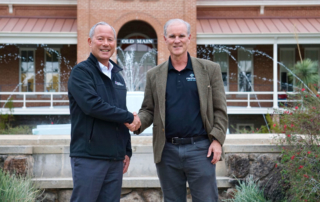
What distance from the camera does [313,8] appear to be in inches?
726

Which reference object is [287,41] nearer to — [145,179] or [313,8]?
[313,8]

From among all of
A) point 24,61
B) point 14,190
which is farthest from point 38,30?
point 14,190

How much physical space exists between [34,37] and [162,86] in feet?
47.3

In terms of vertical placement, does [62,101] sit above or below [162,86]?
below

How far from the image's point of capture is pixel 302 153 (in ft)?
13.4

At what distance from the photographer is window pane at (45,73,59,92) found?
1848 cm

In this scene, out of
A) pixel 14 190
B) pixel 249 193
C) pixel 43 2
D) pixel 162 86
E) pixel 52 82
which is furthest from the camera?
pixel 52 82

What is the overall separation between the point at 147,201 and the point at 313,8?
57.1ft

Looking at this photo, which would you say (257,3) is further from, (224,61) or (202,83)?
(202,83)

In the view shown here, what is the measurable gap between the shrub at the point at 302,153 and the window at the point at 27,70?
16.5m

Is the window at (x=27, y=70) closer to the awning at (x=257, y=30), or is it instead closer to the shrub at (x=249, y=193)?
the awning at (x=257, y=30)

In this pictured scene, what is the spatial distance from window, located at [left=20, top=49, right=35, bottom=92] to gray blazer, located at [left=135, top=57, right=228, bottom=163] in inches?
656

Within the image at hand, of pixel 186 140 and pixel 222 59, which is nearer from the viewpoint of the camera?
pixel 186 140

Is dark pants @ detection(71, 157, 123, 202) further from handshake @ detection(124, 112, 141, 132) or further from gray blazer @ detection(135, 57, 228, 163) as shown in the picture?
gray blazer @ detection(135, 57, 228, 163)
